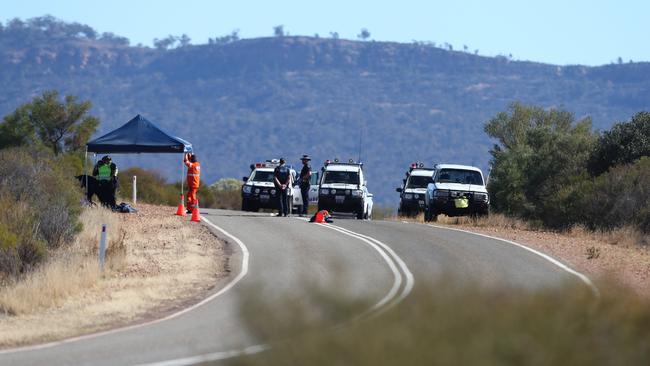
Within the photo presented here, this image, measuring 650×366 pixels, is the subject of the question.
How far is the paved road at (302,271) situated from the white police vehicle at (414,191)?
30.3 feet

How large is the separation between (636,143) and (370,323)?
34309 mm

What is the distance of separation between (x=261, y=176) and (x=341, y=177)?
3.35 meters

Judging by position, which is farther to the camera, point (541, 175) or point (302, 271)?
point (541, 175)

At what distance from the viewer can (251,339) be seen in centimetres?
690

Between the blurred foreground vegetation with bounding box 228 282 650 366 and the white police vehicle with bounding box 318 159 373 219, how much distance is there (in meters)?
32.5

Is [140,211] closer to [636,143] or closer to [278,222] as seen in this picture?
[278,222]

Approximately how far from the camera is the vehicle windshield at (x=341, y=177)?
132ft

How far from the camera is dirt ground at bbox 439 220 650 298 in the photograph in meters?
20.9

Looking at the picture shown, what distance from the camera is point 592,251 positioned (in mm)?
23734

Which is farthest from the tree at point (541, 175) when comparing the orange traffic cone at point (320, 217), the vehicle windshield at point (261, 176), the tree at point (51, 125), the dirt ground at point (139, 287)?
the tree at point (51, 125)

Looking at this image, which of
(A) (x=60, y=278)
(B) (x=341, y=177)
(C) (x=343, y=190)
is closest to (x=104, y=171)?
(C) (x=343, y=190)

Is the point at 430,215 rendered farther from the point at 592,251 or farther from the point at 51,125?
the point at 51,125

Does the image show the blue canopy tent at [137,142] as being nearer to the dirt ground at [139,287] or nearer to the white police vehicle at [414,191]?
the dirt ground at [139,287]

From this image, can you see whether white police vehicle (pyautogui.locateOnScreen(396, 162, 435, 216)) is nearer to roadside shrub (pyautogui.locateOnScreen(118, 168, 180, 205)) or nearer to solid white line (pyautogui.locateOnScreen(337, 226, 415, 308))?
solid white line (pyautogui.locateOnScreen(337, 226, 415, 308))
